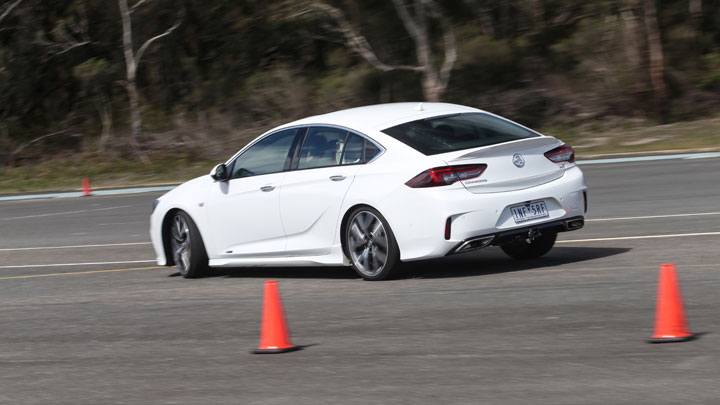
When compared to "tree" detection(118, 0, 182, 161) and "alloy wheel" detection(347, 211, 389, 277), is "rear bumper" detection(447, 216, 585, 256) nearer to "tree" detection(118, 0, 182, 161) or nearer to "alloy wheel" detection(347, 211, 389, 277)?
"alloy wheel" detection(347, 211, 389, 277)

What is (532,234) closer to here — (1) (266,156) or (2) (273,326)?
(1) (266,156)

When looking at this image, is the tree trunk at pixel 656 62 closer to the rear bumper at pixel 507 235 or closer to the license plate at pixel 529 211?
the rear bumper at pixel 507 235

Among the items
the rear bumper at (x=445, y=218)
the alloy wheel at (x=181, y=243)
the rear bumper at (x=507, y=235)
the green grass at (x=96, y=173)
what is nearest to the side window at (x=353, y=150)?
the rear bumper at (x=445, y=218)

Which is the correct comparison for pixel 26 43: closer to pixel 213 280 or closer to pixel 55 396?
pixel 213 280

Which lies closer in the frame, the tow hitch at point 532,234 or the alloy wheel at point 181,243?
the tow hitch at point 532,234

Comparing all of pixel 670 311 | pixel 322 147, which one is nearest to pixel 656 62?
pixel 322 147

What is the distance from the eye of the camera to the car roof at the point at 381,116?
368 inches

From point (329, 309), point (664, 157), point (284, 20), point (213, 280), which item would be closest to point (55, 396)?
point (329, 309)

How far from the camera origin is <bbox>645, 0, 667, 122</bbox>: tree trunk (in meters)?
31.1

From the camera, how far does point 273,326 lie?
6.74 meters

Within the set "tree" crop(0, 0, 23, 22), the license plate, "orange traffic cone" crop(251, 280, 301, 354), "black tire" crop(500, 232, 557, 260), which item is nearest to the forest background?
"tree" crop(0, 0, 23, 22)

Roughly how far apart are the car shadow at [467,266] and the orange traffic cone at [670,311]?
3297mm

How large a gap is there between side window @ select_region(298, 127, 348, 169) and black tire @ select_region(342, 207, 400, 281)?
0.67 meters

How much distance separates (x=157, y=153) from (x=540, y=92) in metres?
13.4
